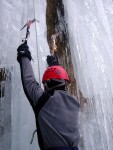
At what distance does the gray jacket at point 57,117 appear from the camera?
6.97 ft

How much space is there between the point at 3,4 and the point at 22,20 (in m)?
0.42

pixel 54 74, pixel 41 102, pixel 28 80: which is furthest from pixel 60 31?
pixel 41 102

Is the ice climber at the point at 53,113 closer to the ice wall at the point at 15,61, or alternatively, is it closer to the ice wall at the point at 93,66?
the ice wall at the point at 15,61

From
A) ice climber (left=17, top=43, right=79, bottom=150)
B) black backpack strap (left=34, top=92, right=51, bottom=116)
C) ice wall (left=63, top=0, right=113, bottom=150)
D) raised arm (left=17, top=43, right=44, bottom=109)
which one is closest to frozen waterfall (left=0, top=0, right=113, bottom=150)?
ice wall (left=63, top=0, right=113, bottom=150)

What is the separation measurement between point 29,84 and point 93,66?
210 cm

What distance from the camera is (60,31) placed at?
478cm

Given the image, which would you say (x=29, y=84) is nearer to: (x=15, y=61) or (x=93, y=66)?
(x=15, y=61)

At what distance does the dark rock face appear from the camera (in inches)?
171

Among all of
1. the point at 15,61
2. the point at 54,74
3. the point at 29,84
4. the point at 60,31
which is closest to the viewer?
the point at 29,84

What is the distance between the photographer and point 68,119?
2.25m

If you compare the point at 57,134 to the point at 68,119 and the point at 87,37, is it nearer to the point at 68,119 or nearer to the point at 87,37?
the point at 68,119

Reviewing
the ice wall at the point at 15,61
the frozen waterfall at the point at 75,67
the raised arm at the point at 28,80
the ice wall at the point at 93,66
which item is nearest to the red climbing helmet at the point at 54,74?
the raised arm at the point at 28,80

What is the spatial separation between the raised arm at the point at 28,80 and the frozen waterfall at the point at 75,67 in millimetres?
971

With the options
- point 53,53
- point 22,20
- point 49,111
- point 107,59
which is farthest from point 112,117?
point 49,111
